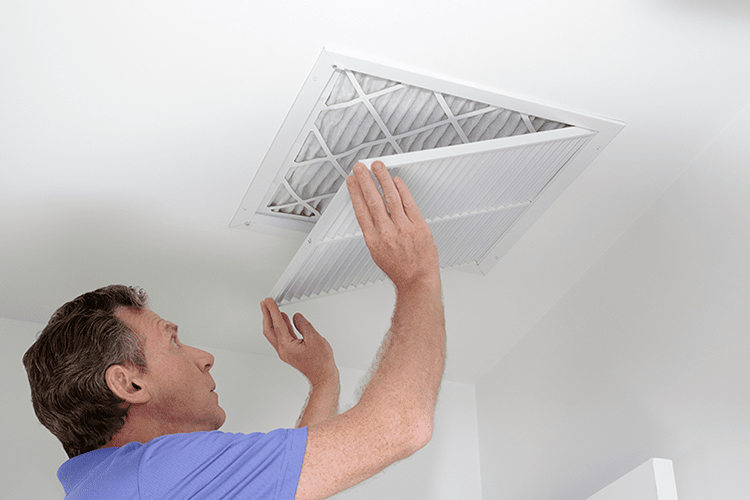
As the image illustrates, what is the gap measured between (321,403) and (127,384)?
0.57 m

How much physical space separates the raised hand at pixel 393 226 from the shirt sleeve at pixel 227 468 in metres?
0.39

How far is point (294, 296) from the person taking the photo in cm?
167

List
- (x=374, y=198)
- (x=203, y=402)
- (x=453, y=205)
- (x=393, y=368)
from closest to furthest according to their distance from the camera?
(x=393, y=368), (x=374, y=198), (x=203, y=402), (x=453, y=205)

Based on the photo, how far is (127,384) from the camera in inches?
49.1

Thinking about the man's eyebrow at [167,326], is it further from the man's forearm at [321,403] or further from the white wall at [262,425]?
the white wall at [262,425]

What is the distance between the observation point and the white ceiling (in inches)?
44.2

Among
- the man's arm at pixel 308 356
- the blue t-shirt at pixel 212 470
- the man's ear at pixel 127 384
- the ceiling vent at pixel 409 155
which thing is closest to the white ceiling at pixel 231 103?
the ceiling vent at pixel 409 155

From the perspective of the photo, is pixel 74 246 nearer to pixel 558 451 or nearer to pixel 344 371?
pixel 344 371

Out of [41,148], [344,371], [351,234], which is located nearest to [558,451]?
[344,371]

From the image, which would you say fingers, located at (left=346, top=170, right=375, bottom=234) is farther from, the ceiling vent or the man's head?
the man's head

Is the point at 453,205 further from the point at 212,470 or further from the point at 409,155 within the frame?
the point at 212,470

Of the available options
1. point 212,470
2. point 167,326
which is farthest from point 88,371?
point 212,470

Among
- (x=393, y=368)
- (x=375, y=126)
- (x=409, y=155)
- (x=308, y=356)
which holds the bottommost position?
(x=393, y=368)

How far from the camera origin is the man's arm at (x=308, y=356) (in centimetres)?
169
